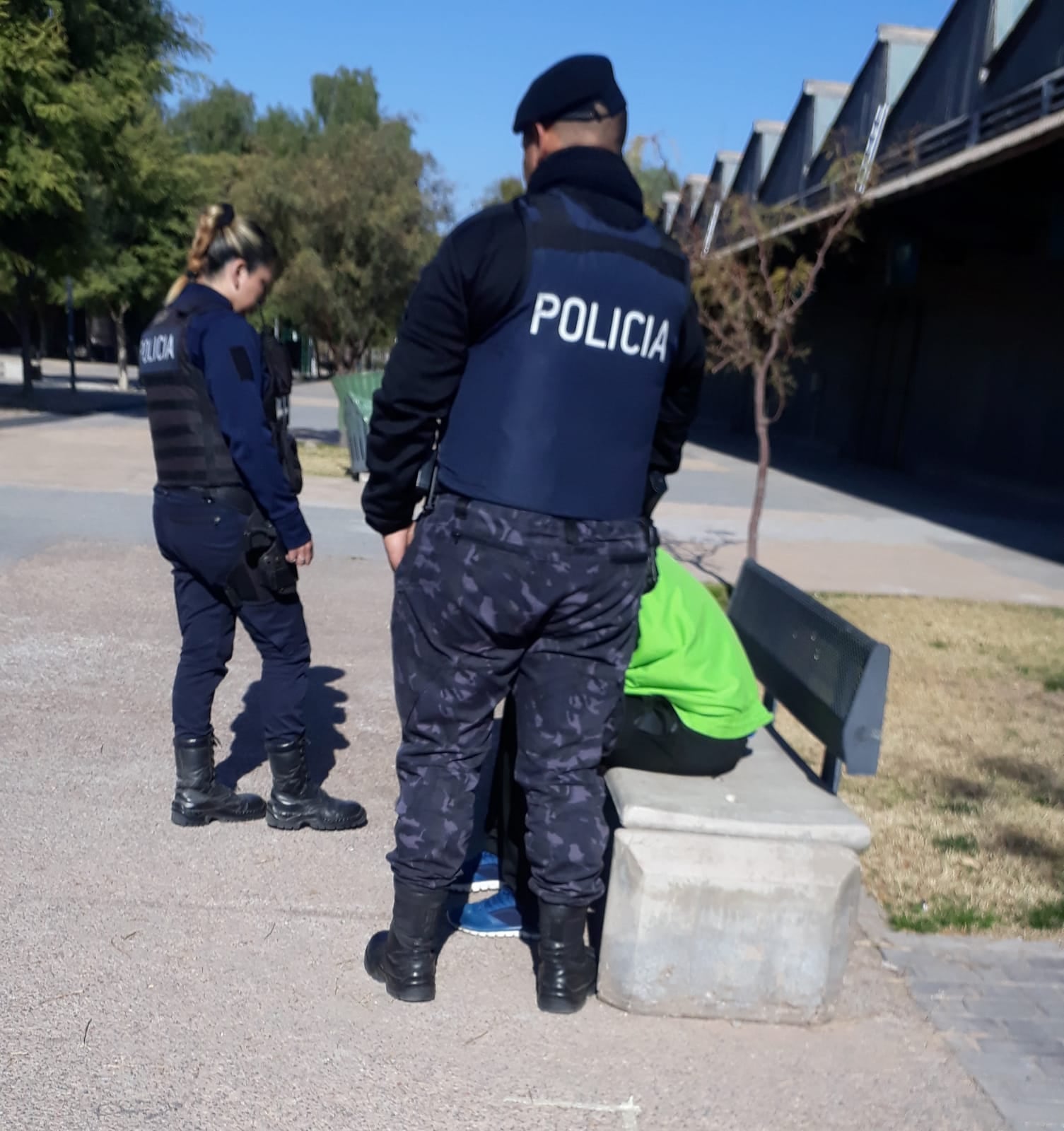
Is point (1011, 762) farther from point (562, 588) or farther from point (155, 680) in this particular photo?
point (155, 680)

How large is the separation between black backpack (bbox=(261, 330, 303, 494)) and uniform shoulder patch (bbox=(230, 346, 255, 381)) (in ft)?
0.38

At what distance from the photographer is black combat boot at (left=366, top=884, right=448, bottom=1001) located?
288cm

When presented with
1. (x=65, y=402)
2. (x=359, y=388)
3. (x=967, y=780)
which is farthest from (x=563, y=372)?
(x=65, y=402)

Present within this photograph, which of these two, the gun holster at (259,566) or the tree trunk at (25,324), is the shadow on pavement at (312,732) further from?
the tree trunk at (25,324)

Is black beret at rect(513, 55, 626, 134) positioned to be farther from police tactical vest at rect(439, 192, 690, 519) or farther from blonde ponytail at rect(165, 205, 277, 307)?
blonde ponytail at rect(165, 205, 277, 307)

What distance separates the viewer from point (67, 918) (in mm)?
3191

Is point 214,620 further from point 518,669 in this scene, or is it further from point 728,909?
point 728,909

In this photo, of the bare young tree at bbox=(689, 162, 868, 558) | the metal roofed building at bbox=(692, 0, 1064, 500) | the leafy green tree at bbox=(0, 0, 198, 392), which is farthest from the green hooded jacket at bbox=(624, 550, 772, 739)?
the leafy green tree at bbox=(0, 0, 198, 392)

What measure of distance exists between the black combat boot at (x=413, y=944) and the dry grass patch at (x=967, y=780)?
1.56m

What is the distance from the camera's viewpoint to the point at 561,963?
293cm

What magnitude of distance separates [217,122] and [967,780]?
51.8 m

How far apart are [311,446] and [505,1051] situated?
50.5ft

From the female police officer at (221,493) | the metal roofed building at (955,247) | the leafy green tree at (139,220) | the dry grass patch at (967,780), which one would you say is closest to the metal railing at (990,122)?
the metal roofed building at (955,247)

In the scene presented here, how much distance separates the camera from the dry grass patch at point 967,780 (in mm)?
3850
